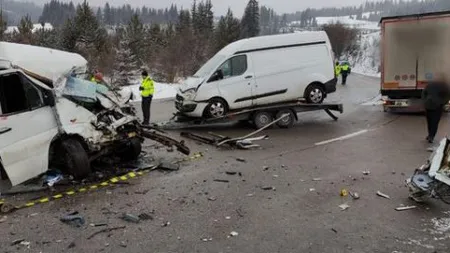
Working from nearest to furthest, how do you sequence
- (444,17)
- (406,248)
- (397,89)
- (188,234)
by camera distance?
(406,248) → (188,234) → (444,17) → (397,89)

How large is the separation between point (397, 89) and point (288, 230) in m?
11.5

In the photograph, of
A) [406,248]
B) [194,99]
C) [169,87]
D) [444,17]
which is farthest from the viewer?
[169,87]

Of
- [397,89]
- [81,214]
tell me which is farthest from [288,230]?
[397,89]

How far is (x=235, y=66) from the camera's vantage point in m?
13.5


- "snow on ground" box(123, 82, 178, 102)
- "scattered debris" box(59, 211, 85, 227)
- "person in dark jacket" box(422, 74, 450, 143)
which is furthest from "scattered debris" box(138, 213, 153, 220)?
"snow on ground" box(123, 82, 178, 102)

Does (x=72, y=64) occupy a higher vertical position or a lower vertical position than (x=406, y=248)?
higher

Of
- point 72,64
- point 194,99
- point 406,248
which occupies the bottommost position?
point 406,248

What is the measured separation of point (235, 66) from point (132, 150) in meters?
4.96

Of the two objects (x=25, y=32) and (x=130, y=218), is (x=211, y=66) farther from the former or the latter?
(x=25, y=32)

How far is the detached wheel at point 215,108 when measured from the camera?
527 inches

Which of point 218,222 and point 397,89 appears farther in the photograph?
point 397,89

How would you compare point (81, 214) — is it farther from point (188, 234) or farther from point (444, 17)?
point (444, 17)

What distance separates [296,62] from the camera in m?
14.1

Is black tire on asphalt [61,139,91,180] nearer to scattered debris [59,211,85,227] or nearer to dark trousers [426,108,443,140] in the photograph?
scattered debris [59,211,85,227]
